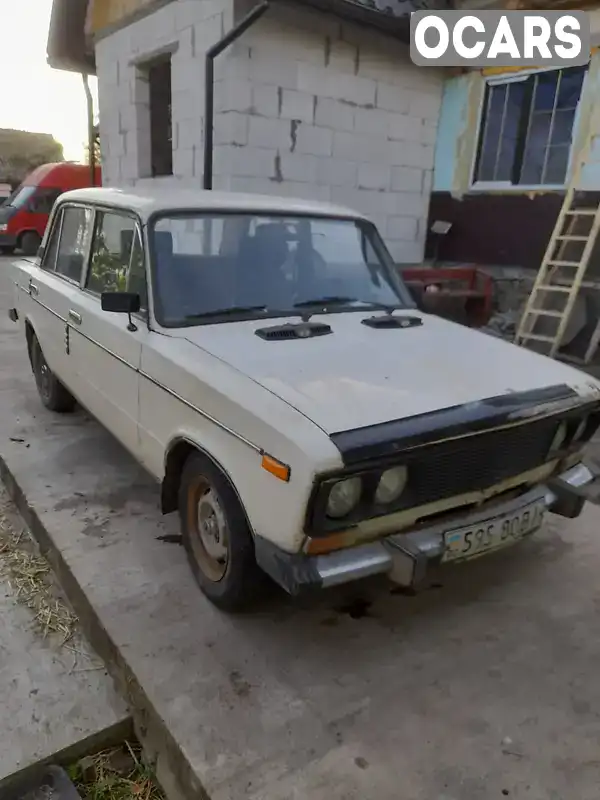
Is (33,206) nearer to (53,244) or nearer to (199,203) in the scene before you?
(53,244)

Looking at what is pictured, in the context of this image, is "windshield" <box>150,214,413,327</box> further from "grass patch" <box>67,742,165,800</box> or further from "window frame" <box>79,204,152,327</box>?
"grass patch" <box>67,742,165,800</box>

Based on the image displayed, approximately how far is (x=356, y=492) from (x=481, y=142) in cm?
764

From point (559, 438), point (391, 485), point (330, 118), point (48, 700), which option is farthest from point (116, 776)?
point (330, 118)

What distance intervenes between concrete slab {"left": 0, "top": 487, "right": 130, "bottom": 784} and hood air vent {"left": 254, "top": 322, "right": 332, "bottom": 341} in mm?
1543

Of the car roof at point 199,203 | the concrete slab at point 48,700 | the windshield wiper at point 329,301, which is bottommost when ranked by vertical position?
the concrete slab at point 48,700

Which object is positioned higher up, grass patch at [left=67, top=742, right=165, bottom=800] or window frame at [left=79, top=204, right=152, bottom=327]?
window frame at [left=79, top=204, right=152, bottom=327]

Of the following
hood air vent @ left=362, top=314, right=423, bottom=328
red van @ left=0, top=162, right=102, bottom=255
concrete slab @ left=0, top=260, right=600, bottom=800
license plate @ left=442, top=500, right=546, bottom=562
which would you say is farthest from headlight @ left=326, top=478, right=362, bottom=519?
red van @ left=0, top=162, right=102, bottom=255

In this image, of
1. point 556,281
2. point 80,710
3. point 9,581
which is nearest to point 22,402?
point 9,581

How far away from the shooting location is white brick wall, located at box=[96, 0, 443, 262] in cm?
679

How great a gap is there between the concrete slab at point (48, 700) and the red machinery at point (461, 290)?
5.47 metres

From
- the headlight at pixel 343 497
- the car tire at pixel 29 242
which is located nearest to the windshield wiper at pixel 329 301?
the headlight at pixel 343 497

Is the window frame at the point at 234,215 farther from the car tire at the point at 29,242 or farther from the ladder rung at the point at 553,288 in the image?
the car tire at the point at 29,242

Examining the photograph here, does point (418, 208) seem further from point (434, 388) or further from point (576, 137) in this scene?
point (434, 388)

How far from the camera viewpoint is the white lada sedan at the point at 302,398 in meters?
2.14
